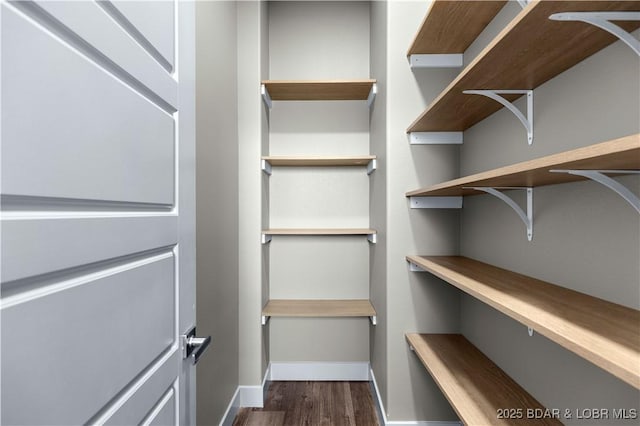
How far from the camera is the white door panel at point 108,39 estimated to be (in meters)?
0.45

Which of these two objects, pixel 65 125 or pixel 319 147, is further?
pixel 319 147

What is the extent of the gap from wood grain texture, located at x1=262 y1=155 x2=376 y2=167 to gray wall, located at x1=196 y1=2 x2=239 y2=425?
29 cm

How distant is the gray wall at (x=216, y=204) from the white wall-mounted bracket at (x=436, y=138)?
0.99 m

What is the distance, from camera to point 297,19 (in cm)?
239

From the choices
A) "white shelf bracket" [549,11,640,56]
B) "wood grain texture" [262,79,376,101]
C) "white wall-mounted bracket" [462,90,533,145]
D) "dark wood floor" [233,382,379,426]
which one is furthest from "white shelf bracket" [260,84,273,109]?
"dark wood floor" [233,382,379,426]

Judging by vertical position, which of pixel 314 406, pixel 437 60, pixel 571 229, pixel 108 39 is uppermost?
pixel 437 60

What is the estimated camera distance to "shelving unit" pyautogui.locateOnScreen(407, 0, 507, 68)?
1.27 meters

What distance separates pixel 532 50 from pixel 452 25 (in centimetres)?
60

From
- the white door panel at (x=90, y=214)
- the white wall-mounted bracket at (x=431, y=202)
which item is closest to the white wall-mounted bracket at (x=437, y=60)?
the white wall-mounted bracket at (x=431, y=202)

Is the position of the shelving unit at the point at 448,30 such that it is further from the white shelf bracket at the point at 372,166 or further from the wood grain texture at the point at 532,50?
the white shelf bracket at the point at 372,166

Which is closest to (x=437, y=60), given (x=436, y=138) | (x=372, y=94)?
(x=436, y=138)

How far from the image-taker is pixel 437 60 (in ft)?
5.48

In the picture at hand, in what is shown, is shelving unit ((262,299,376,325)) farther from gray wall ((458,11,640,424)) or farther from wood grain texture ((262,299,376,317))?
gray wall ((458,11,640,424))

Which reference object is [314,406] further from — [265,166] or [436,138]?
[436,138]
